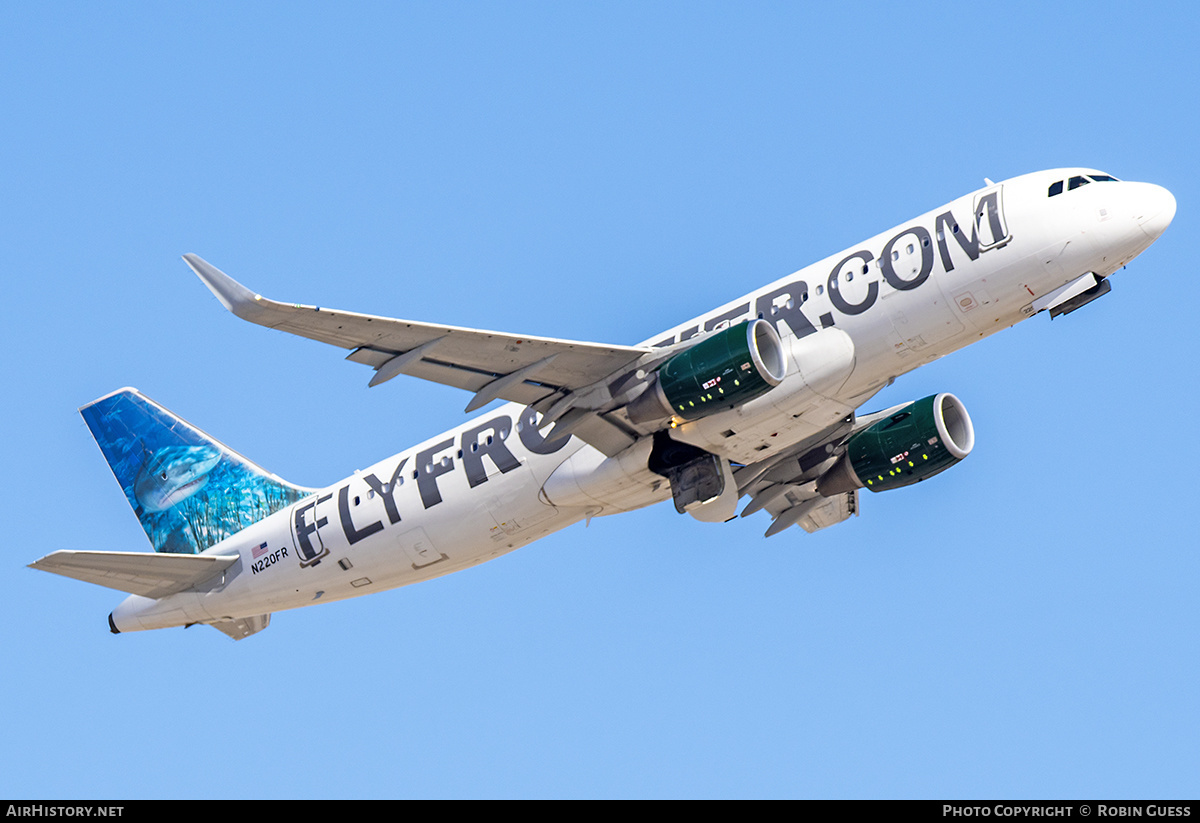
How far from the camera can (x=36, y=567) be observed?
33.8m

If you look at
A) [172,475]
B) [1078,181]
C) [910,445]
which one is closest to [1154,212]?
[1078,181]

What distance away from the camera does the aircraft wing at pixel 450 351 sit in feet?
92.6

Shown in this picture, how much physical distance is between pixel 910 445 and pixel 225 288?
59.0 feet

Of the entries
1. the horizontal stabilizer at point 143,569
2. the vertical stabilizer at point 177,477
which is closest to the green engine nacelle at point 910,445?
the vertical stabilizer at point 177,477

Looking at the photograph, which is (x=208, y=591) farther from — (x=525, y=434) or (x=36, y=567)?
(x=525, y=434)

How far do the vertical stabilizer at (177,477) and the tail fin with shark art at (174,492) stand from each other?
0.09 ft

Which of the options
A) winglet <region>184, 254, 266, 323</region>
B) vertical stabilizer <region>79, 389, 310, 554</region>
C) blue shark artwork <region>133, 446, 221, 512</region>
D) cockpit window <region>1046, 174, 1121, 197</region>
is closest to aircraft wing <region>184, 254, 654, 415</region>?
winglet <region>184, 254, 266, 323</region>

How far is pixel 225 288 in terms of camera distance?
90.6 feet

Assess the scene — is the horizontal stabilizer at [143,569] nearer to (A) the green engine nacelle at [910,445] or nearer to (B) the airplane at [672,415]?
(B) the airplane at [672,415]

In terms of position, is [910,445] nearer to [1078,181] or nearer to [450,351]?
[1078,181]
